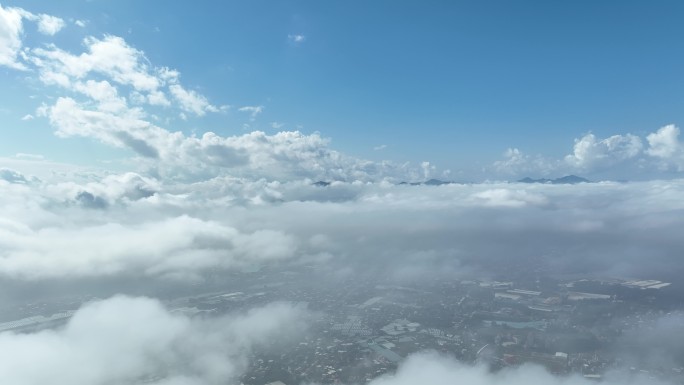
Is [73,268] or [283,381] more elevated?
[73,268]

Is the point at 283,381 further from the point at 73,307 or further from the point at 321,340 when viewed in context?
the point at 73,307

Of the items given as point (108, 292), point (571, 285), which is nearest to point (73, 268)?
point (108, 292)

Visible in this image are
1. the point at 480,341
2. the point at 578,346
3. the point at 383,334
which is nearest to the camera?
the point at 578,346

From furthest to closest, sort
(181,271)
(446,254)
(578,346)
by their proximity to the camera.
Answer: (446,254) < (181,271) < (578,346)

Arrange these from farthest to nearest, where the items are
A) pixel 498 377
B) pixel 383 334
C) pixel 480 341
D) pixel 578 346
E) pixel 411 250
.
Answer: pixel 411 250 → pixel 383 334 → pixel 480 341 → pixel 578 346 → pixel 498 377

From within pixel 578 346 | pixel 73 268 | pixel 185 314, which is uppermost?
pixel 73 268

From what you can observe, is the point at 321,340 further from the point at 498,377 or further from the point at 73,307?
the point at 73,307

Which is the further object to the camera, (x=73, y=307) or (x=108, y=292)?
(x=108, y=292)

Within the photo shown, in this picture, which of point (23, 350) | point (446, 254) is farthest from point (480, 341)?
point (446, 254)

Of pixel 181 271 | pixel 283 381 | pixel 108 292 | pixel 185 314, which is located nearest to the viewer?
pixel 283 381
